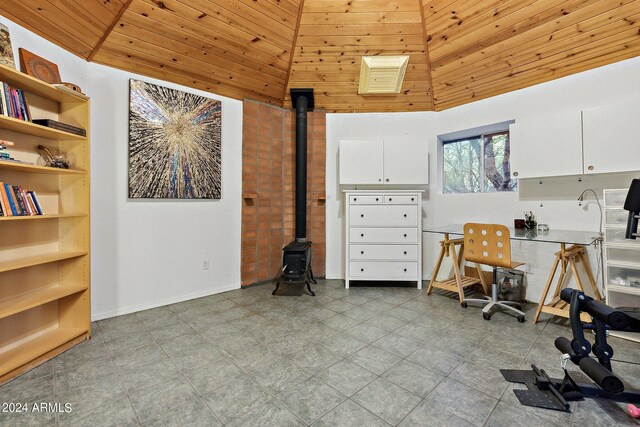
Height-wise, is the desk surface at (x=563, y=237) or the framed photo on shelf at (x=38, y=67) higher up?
the framed photo on shelf at (x=38, y=67)

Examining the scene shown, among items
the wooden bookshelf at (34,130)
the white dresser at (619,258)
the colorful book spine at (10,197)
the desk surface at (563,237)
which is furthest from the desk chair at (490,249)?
the colorful book spine at (10,197)

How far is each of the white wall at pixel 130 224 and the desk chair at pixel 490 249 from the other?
290cm

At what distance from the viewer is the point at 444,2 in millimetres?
2629

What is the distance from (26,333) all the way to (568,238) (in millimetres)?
4551

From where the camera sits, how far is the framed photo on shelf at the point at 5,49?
5.95 feet

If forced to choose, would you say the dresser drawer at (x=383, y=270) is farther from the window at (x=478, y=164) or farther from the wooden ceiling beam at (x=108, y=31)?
the wooden ceiling beam at (x=108, y=31)

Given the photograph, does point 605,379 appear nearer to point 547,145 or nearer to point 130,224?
point 547,145

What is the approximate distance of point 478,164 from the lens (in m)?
3.72

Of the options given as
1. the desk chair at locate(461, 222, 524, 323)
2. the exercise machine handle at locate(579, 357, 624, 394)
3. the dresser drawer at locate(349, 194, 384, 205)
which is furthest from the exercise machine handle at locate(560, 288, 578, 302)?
the dresser drawer at locate(349, 194, 384, 205)

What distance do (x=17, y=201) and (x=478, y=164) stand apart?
4.70 meters

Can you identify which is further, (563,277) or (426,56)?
(426,56)

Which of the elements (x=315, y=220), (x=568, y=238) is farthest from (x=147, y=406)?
(x=568, y=238)

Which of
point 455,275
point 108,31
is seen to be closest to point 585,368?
point 455,275

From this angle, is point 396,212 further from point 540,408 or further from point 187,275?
point 187,275
